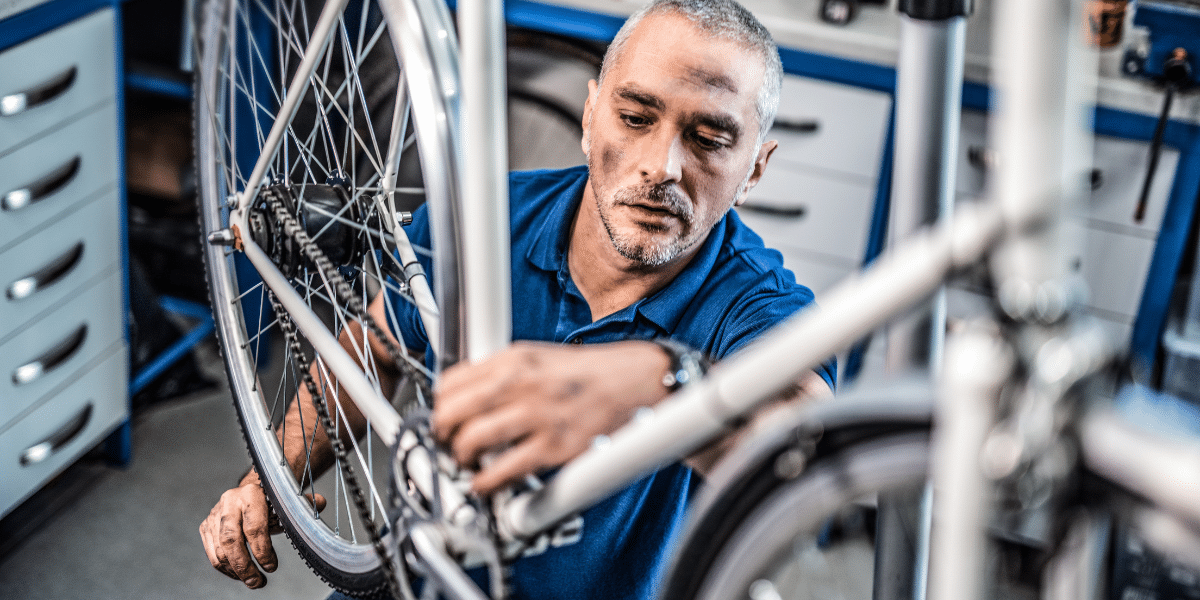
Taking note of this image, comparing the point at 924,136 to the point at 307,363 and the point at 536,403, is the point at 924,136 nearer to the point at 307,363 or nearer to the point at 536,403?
the point at 536,403

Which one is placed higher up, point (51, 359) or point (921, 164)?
point (921, 164)

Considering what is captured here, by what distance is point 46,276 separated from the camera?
1.47 m

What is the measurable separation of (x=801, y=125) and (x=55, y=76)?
113 cm

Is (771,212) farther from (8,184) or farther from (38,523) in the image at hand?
(38,523)

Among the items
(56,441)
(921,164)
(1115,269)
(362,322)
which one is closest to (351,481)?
(362,322)

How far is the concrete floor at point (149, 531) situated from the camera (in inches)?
56.1

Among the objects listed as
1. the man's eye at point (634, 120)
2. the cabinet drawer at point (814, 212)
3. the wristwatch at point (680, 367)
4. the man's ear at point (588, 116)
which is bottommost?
the cabinet drawer at point (814, 212)

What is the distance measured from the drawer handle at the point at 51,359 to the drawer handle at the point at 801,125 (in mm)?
1187

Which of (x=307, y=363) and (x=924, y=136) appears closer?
(x=924, y=136)

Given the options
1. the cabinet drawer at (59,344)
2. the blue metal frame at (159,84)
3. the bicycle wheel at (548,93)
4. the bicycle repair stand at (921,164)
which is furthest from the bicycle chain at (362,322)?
the blue metal frame at (159,84)

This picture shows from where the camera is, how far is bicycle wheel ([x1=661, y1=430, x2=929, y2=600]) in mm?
415

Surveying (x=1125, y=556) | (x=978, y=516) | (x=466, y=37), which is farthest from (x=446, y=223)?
(x=1125, y=556)

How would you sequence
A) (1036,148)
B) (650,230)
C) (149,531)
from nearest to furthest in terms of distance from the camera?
(1036,148), (650,230), (149,531)

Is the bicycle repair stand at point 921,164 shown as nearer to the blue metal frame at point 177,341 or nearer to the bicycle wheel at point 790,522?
the bicycle wheel at point 790,522
